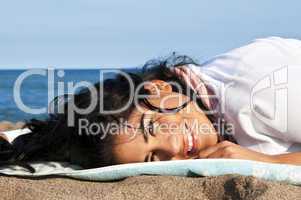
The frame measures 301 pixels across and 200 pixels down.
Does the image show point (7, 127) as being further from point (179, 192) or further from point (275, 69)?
point (179, 192)

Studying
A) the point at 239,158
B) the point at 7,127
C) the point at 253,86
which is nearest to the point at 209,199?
the point at 239,158

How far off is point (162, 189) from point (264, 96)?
638 millimetres

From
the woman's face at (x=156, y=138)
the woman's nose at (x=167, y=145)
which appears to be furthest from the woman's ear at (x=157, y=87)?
the woman's nose at (x=167, y=145)

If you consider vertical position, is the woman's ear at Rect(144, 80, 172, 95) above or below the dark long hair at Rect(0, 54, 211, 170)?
above

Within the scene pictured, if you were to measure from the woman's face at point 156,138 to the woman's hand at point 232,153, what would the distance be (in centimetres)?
7

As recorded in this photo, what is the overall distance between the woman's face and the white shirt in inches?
6.3

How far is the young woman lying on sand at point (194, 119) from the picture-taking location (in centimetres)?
196

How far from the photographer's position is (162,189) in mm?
1627

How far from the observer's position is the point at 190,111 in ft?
6.91

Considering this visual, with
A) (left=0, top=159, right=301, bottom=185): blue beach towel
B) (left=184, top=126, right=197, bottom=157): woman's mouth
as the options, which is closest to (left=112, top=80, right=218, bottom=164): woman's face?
(left=184, top=126, right=197, bottom=157): woman's mouth

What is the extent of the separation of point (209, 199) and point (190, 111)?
60 cm

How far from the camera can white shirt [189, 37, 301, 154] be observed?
202cm

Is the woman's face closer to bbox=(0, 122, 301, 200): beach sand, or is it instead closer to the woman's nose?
the woman's nose

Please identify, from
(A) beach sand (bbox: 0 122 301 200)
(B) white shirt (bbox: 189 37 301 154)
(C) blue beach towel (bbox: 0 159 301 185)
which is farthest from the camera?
(B) white shirt (bbox: 189 37 301 154)
